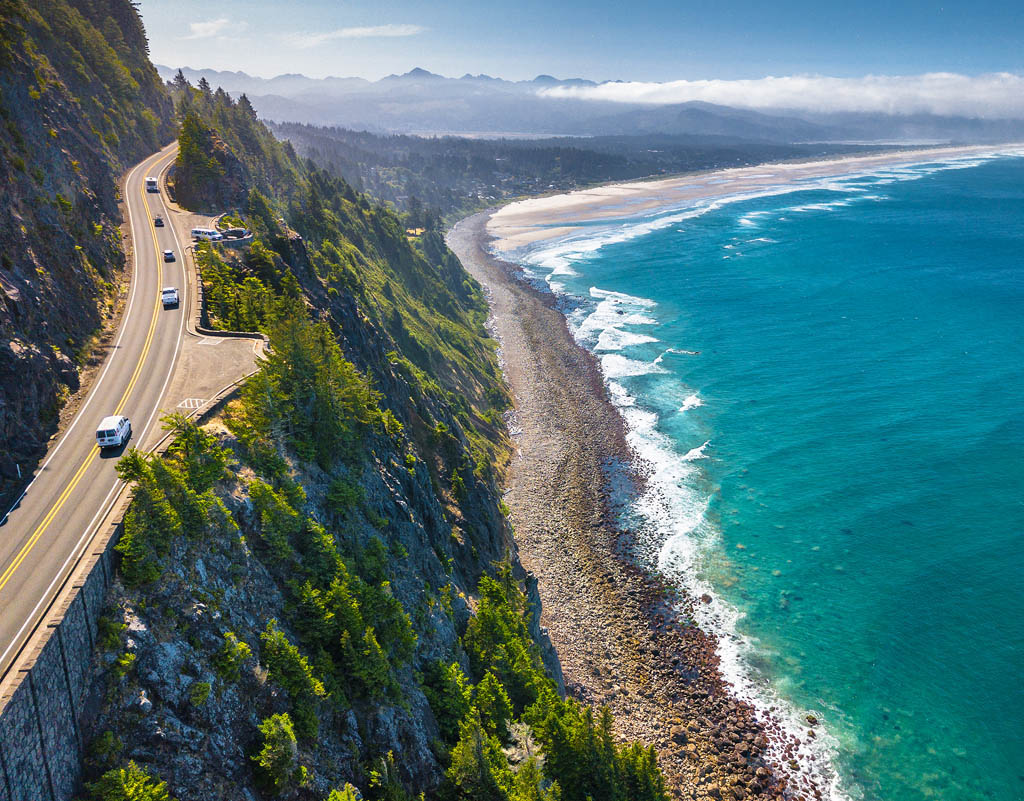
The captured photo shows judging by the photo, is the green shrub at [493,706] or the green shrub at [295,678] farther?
the green shrub at [493,706]

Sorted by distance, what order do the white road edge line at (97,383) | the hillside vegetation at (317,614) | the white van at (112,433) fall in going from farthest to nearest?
the white van at (112,433)
the white road edge line at (97,383)
the hillside vegetation at (317,614)

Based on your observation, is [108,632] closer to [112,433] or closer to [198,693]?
[198,693]

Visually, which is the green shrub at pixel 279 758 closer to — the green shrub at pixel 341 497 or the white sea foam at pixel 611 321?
the green shrub at pixel 341 497

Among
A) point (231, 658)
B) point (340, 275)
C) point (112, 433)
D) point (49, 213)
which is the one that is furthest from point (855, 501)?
point (49, 213)

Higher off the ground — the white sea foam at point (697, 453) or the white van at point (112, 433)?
the white van at point (112, 433)

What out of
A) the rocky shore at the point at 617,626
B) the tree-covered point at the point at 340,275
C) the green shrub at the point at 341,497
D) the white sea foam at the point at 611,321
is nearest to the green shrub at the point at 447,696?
the green shrub at the point at 341,497
